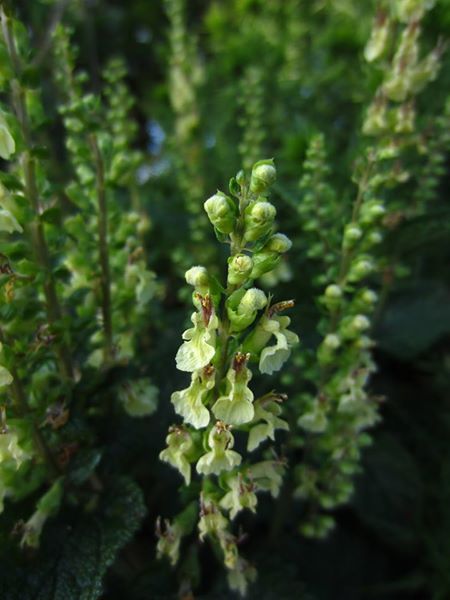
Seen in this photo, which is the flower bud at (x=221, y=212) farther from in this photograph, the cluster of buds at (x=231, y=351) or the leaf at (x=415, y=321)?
the leaf at (x=415, y=321)

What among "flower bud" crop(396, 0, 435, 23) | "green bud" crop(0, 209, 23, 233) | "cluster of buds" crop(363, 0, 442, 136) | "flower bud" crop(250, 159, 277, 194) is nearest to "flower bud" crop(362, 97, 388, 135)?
"cluster of buds" crop(363, 0, 442, 136)

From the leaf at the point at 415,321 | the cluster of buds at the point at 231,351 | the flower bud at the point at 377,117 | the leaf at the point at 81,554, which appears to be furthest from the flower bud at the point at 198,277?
the leaf at the point at 415,321

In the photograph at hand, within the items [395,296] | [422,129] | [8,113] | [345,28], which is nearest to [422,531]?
[395,296]

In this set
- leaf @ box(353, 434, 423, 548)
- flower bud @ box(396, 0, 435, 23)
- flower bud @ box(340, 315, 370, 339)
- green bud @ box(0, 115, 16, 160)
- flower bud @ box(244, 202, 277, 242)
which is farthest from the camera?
leaf @ box(353, 434, 423, 548)

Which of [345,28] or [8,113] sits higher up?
[345,28]

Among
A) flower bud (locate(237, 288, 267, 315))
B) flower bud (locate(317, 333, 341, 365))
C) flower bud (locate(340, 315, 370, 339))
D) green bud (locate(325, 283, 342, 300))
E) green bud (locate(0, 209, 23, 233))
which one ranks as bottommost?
flower bud (locate(317, 333, 341, 365))

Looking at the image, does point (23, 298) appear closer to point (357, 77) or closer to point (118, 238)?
point (118, 238)

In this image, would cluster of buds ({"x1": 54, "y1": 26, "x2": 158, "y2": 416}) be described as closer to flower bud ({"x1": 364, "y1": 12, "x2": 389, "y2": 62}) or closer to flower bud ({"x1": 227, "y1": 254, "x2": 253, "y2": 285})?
flower bud ({"x1": 227, "y1": 254, "x2": 253, "y2": 285})
